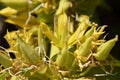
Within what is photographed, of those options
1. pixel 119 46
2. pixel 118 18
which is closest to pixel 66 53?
pixel 119 46

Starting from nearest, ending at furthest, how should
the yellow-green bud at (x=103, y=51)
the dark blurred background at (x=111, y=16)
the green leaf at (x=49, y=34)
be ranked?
the yellow-green bud at (x=103, y=51), the green leaf at (x=49, y=34), the dark blurred background at (x=111, y=16)

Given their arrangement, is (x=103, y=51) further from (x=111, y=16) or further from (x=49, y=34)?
(x=111, y=16)

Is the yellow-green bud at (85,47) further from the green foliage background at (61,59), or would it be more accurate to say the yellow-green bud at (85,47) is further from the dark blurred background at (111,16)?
the dark blurred background at (111,16)

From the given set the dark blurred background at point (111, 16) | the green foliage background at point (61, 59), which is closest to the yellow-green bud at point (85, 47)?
the green foliage background at point (61, 59)

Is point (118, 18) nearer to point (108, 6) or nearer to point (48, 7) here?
point (108, 6)

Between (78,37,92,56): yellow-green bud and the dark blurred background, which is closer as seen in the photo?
(78,37,92,56): yellow-green bud

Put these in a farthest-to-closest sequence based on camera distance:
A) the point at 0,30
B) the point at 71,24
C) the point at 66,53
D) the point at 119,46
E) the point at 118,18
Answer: the point at 0,30
the point at 118,18
the point at 119,46
the point at 71,24
the point at 66,53

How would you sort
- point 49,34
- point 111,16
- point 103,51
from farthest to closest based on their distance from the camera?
point 111,16 → point 49,34 → point 103,51

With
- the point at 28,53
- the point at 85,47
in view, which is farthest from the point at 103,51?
the point at 28,53

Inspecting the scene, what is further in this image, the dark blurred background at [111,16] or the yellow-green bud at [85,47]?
the dark blurred background at [111,16]

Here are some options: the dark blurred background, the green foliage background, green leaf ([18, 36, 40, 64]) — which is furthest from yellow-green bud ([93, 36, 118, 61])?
the dark blurred background

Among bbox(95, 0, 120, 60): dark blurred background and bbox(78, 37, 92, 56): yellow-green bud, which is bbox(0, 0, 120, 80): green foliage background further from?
bbox(95, 0, 120, 60): dark blurred background
